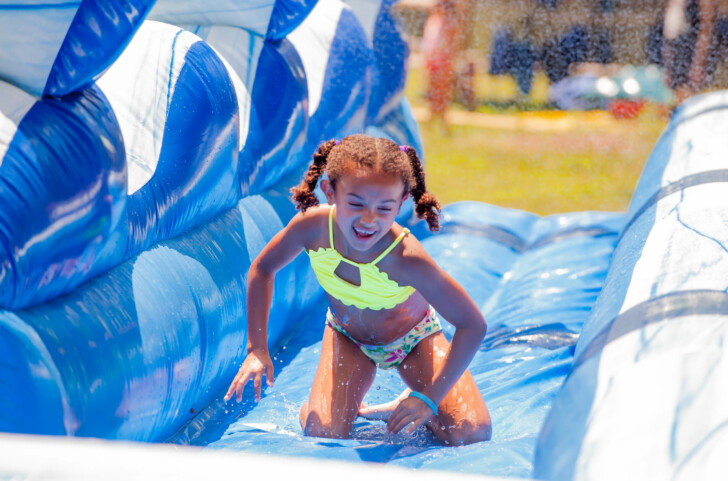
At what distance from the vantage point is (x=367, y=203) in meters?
1.43

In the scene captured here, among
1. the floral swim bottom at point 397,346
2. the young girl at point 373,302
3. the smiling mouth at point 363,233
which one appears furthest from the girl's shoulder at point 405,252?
the floral swim bottom at point 397,346

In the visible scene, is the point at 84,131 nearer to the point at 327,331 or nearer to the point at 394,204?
the point at 394,204

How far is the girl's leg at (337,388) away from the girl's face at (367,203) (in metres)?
0.35

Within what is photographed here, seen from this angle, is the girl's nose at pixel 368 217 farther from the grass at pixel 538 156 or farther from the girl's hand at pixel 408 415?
the grass at pixel 538 156

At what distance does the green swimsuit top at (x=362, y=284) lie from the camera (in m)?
1.61

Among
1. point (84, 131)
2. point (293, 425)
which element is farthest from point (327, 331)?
point (84, 131)

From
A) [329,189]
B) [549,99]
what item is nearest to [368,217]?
[329,189]

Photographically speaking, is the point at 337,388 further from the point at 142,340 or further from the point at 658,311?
the point at 658,311

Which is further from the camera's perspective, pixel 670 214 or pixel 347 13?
pixel 347 13

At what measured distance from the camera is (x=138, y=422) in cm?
142

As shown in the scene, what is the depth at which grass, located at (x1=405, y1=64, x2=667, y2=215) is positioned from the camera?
4625 mm

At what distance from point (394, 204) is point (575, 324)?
3.19 ft

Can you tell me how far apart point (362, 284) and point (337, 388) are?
22 cm

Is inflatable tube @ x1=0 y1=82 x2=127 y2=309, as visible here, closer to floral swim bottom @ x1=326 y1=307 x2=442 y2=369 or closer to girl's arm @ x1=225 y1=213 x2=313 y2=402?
girl's arm @ x1=225 y1=213 x2=313 y2=402
